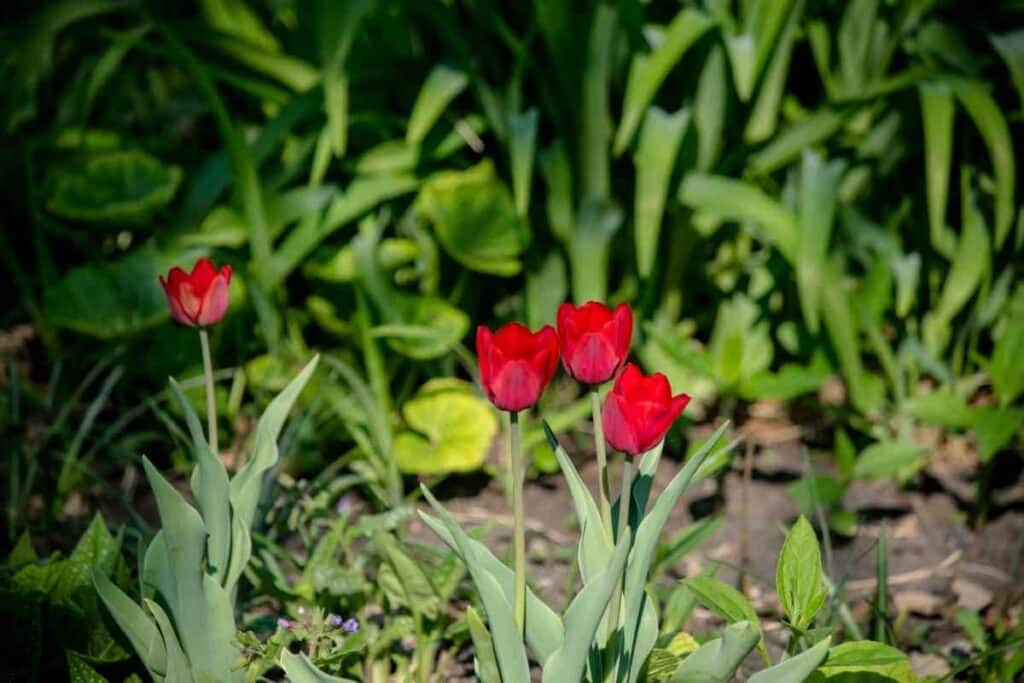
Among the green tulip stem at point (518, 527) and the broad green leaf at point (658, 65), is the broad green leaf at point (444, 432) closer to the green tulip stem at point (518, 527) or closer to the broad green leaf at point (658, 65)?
the broad green leaf at point (658, 65)

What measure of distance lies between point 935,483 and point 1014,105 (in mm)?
685

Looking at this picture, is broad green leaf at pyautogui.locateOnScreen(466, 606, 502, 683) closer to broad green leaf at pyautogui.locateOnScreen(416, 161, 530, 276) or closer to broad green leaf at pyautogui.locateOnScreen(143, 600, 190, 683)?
broad green leaf at pyautogui.locateOnScreen(143, 600, 190, 683)

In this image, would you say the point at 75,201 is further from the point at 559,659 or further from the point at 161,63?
the point at 559,659

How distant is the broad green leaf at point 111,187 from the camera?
2.09 metres

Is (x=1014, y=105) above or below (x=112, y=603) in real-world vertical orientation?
above

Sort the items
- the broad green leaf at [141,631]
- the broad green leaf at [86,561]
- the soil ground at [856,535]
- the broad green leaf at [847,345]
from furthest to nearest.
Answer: the broad green leaf at [847,345] < the soil ground at [856,535] < the broad green leaf at [86,561] < the broad green leaf at [141,631]

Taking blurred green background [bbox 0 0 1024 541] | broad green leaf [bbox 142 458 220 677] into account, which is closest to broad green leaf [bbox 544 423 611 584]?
broad green leaf [bbox 142 458 220 677]

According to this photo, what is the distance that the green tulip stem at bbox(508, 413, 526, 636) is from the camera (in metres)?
1.02

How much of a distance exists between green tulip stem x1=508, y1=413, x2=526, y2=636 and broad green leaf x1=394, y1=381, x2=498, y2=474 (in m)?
0.81

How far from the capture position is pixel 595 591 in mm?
996

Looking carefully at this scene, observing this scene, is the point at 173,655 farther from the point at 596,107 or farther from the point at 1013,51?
the point at 1013,51

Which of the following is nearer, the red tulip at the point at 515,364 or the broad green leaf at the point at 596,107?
the red tulip at the point at 515,364

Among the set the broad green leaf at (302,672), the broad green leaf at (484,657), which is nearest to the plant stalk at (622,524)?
the broad green leaf at (484,657)

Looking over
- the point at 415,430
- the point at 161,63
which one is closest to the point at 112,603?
Result: the point at 415,430
